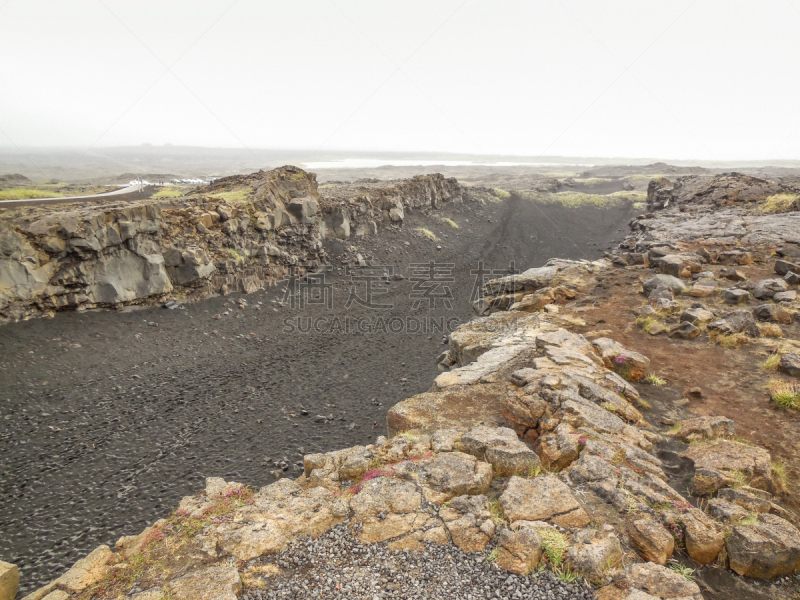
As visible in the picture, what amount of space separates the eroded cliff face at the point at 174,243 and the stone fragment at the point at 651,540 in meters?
18.4

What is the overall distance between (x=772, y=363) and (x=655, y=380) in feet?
9.06

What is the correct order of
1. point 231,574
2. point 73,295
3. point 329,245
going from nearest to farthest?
1. point 231,574
2. point 73,295
3. point 329,245

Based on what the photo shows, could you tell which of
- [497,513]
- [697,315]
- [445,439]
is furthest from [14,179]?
[697,315]

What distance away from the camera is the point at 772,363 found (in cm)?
977

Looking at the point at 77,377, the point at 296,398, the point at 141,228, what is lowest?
the point at 296,398

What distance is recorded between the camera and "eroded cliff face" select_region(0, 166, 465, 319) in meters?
14.3

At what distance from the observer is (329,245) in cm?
2606

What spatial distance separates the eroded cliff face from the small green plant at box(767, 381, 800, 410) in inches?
787

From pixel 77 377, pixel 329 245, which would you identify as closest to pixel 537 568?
pixel 77 377

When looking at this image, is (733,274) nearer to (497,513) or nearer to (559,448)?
(559,448)

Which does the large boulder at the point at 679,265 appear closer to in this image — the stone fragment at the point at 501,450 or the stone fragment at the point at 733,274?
the stone fragment at the point at 733,274

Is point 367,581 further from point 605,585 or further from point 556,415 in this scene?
point 556,415

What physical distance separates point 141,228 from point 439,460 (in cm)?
1621

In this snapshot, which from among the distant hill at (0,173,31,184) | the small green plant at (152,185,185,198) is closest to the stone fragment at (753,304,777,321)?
the small green plant at (152,185,185,198)
